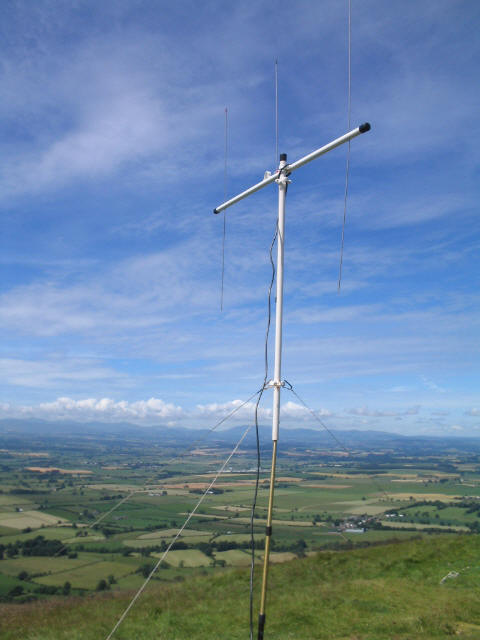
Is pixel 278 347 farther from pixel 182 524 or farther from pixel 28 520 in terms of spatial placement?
pixel 28 520

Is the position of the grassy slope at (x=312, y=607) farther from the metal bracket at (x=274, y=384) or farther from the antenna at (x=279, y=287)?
the metal bracket at (x=274, y=384)

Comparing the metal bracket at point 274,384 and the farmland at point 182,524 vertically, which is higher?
the metal bracket at point 274,384

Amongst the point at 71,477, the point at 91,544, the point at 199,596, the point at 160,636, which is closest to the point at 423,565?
the point at 199,596

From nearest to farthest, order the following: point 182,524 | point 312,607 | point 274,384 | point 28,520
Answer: point 274,384, point 312,607, point 182,524, point 28,520

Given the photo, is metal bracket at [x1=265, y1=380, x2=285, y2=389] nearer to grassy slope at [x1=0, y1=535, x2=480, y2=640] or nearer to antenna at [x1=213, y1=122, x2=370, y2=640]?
antenna at [x1=213, y1=122, x2=370, y2=640]

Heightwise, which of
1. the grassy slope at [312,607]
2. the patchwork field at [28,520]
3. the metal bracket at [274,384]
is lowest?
the patchwork field at [28,520]

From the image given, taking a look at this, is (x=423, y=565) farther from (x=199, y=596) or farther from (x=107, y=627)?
(x=107, y=627)

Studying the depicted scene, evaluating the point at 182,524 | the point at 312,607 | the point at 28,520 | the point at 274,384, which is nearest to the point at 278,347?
the point at 274,384

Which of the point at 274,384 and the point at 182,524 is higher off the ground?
the point at 274,384

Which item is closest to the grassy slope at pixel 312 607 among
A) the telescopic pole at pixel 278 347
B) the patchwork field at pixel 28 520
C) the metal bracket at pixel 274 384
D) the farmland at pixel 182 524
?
the farmland at pixel 182 524
